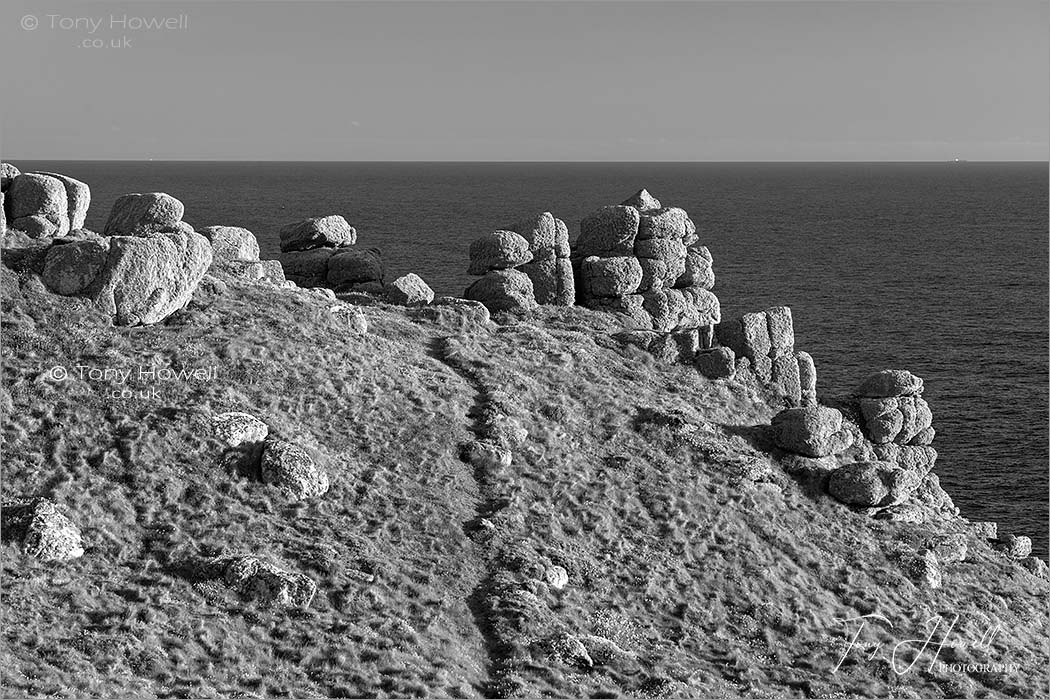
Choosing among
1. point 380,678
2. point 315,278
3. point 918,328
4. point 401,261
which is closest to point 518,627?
point 380,678

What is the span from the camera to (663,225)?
8038 centimetres

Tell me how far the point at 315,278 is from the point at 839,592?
154 feet

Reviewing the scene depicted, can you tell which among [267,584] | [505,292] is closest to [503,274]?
[505,292]

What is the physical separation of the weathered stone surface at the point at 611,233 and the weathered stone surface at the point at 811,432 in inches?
943

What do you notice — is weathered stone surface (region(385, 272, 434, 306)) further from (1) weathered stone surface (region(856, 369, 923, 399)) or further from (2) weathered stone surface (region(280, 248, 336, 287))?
(1) weathered stone surface (region(856, 369, 923, 399))

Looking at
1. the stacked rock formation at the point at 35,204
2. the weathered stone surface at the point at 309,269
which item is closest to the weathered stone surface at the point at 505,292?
the weathered stone surface at the point at 309,269

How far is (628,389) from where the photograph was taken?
63.7 meters

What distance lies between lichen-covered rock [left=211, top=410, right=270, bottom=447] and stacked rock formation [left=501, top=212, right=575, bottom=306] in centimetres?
3353

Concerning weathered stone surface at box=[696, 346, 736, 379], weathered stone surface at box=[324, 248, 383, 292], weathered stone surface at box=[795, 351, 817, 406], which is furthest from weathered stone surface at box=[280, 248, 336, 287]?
weathered stone surface at box=[795, 351, 817, 406]

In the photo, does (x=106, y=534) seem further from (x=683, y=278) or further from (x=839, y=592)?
(x=683, y=278)

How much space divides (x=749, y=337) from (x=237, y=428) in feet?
124

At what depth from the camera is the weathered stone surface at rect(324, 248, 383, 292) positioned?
77.7 m

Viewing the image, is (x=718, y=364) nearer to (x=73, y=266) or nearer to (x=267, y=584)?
(x=267, y=584)

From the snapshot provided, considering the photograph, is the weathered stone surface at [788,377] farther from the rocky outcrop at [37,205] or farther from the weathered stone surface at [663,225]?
the rocky outcrop at [37,205]
